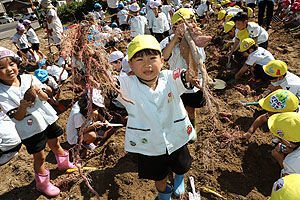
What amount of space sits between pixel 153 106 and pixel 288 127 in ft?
4.84

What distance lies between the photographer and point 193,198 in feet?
7.25

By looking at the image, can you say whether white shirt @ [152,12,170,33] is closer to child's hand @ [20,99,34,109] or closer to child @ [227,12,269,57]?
child @ [227,12,269,57]

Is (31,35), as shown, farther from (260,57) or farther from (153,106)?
(260,57)

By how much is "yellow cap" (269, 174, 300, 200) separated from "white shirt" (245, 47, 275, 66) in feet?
10.3

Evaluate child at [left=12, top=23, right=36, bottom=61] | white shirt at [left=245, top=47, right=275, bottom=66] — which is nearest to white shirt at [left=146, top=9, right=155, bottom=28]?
white shirt at [left=245, top=47, right=275, bottom=66]

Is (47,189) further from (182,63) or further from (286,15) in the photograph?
(286,15)

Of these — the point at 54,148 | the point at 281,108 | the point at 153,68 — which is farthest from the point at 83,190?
the point at 281,108

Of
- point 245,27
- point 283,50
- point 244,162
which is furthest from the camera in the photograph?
point 283,50

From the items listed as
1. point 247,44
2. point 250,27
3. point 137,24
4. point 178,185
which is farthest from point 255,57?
point 137,24

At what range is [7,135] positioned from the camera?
5.48 feet

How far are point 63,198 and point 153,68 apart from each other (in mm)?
1957

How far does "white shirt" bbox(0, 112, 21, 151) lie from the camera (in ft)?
5.45

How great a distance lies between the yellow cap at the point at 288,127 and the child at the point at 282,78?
1123 mm

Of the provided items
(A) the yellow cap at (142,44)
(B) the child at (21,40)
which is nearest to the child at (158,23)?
(B) the child at (21,40)
